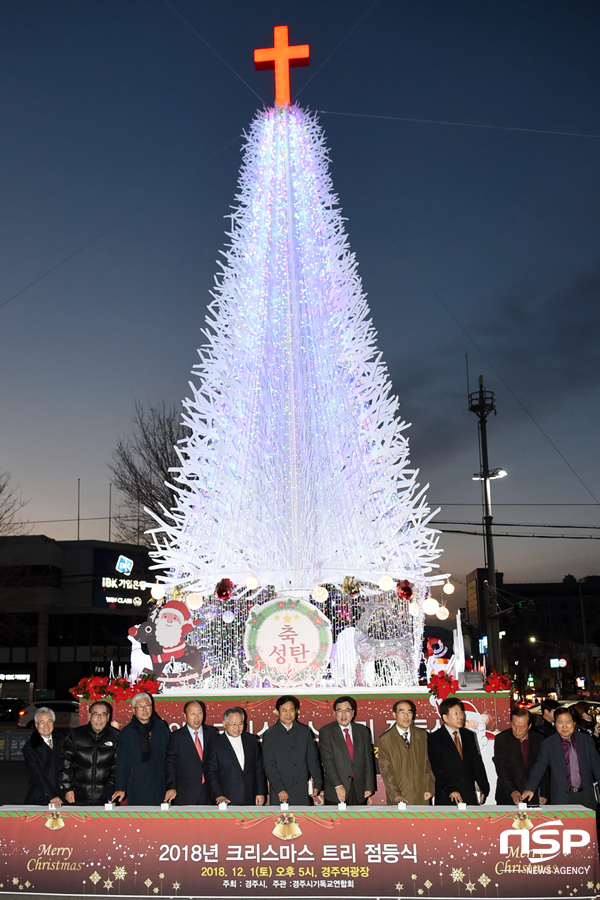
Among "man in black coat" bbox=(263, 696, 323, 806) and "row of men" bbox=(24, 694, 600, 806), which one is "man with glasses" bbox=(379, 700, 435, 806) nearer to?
"row of men" bbox=(24, 694, 600, 806)

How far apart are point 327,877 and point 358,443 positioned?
667cm

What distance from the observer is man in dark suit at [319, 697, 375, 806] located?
6684 millimetres

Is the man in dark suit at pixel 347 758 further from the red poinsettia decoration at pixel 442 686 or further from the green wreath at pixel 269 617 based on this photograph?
the green wreath at pixel 269 617

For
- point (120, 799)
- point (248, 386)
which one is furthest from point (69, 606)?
point (120, 799)

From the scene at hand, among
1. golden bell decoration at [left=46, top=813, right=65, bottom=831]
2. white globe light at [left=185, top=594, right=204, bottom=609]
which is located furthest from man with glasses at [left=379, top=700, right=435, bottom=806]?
white globe light at [left=185, top=594, right=204, bottom=609]

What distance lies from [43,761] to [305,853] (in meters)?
2.49

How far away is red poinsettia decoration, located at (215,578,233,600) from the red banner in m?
4.40

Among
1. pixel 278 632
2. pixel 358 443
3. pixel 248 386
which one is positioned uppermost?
pixel 248 386

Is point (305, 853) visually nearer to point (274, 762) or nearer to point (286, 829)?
point (286, 829)

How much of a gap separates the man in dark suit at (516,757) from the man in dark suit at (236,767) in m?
2.18

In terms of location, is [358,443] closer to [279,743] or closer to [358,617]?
[358,617]

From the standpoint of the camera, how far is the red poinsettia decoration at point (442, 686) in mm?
8789

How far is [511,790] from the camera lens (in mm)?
6906

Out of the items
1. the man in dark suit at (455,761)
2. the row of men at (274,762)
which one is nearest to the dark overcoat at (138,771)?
the row of men at (274,762)
